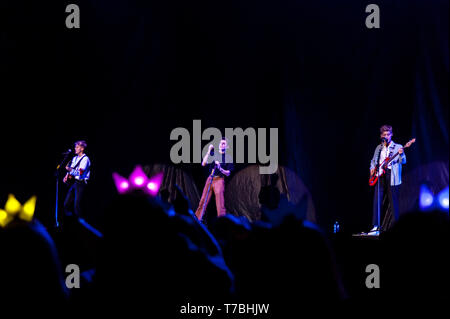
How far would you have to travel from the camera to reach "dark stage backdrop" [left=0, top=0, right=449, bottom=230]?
281 inches

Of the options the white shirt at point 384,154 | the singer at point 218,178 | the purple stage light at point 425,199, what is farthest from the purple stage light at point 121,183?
the singer at point 218,178

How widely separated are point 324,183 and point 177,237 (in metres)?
6.45

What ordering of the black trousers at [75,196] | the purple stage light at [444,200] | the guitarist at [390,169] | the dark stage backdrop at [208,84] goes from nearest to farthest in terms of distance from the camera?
the purple stage light at [444,200], the guitarist at [390,169], the dark stage backdrop at [208,84], the black trousers at [75,196]

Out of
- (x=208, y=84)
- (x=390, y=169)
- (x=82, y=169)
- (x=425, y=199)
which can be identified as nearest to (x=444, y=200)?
(x=425, y=199)

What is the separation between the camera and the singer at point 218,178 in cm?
771

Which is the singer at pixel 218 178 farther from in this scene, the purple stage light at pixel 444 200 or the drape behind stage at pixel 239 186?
the purple stage light at pixel 444 200

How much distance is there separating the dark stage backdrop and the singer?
0.68 metres

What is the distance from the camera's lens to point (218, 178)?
7789 mm

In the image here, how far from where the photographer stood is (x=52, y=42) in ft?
26.7

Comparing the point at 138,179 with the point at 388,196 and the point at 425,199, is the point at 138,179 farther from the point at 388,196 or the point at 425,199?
the point at 388,196

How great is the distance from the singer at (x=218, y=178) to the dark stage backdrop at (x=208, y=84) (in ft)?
2.24

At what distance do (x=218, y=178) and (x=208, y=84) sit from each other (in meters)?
1.84

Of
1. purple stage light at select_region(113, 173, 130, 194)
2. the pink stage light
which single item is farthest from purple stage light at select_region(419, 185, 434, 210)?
purple stage light at select_region(113, 173, 130, 194)

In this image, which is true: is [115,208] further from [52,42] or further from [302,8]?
[52,42]
